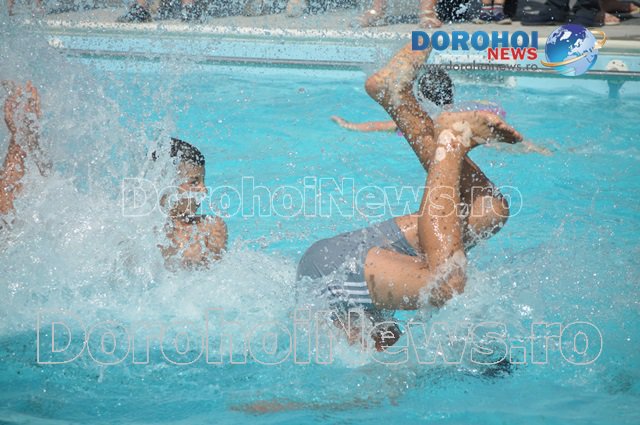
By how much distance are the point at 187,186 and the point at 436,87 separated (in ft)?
3.91

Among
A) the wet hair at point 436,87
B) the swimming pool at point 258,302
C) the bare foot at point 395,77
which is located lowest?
the swimming pool at point 258,302

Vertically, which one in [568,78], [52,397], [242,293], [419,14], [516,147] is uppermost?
[419,14]

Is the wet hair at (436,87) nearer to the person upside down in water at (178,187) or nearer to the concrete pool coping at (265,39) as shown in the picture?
the person upside down in water at (178,187)

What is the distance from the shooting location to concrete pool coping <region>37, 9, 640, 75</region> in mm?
7406

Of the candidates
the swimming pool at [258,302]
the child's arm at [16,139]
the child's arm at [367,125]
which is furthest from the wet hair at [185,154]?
the child's arm at [367,125]

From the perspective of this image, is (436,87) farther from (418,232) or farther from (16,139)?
(16,139)

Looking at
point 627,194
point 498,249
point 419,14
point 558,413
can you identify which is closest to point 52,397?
point 558,413

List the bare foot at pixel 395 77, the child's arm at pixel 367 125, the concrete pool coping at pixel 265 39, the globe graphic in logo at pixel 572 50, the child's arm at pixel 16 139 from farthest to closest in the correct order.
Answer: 1. the concrete pool coping at pixel 265 39
2. the globe graphic in logo at pixel 572 50
3. the child's arm at pixel 367 125
4. the child's arm at pixel 16 139
5. the bare foot at pixel 395 77

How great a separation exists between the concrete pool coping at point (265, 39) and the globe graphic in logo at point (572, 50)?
97 mm

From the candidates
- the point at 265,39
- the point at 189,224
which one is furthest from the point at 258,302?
the point at 265,39

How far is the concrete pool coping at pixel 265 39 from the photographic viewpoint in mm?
7406

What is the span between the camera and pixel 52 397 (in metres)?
2.73

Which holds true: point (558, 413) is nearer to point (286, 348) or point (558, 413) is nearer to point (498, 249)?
point (286, 348)

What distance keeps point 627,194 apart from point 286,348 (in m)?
2.93
